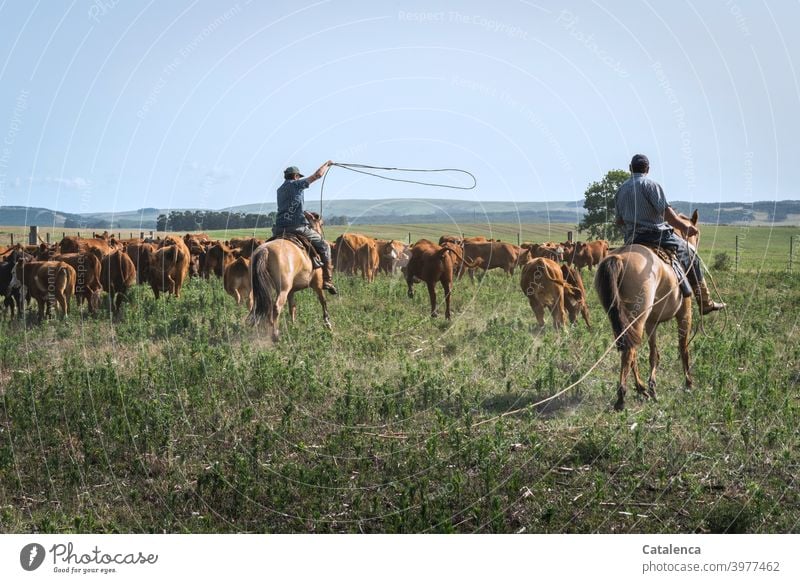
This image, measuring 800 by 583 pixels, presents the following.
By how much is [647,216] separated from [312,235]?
7672 mm

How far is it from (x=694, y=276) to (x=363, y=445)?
5.98 metres

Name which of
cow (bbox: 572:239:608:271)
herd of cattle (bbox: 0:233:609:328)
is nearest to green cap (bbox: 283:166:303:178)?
herd of cattle (bbox: 0:233:609:328)

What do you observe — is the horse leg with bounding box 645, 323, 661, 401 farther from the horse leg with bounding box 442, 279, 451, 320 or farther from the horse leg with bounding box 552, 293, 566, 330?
the horse leg with bounding box 442, 279, 451, 320

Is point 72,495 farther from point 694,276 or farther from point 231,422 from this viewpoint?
point 694,276

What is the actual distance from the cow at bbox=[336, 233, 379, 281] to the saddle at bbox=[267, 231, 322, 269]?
16.1 m

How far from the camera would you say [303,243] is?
1677cm

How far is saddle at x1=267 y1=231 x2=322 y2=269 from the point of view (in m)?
16.5

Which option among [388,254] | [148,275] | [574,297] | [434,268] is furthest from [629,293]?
[388,254]

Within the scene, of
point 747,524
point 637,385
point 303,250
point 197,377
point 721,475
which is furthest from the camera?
Result: point 303,250

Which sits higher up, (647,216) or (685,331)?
(647,216)

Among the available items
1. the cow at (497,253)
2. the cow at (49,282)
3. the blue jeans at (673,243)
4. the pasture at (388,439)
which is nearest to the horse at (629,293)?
the blue jeans at (673,243)

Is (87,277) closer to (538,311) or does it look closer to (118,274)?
(118,274)

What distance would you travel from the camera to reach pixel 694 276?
12.2m

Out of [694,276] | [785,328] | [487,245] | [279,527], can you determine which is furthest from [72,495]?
[487,245]
